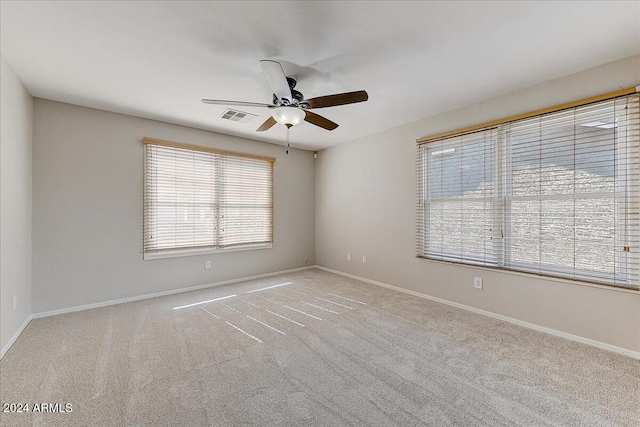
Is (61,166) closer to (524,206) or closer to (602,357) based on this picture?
(524,206)

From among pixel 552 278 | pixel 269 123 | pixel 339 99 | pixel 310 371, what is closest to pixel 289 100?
pixel 339 99

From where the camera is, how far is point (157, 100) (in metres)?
3.18

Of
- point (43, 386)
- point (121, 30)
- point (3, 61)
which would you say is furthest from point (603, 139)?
point (3, 61)

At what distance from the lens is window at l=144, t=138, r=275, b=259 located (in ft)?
12.6

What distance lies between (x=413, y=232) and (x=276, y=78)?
2844 millimetres

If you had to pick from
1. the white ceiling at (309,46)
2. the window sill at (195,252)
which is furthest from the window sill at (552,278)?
the window sill at (195,252)

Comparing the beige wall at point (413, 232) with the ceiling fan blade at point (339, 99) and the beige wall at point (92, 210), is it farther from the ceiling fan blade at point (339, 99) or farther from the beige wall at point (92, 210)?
the beige wall at point (92, 210)

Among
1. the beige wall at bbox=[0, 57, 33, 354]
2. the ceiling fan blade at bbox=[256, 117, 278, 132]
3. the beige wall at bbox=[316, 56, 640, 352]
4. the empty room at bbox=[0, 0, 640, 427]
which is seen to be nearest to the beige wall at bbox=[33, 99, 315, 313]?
the empty room at bbox=[0, 0, 640, 427]

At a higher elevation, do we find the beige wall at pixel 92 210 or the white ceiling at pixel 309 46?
the white ceiling at pixel 309 46

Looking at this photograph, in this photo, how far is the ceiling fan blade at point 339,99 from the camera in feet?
7.48

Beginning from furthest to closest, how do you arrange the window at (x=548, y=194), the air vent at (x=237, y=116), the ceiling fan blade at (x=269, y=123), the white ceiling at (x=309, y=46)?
the air vent at (x=237, y=116)
the ceiling fan blade at (x=269, y=123)
the window at (x=548, y=194)
the white ceiling at (x=309, y=46)

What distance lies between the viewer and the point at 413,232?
3.94 meters

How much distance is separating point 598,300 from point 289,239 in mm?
4322

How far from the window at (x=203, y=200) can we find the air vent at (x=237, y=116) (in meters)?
0.83
